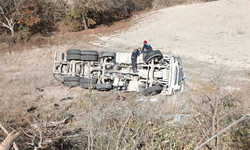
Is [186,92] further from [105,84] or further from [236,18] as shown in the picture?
[236,18]

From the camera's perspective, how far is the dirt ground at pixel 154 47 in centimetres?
816

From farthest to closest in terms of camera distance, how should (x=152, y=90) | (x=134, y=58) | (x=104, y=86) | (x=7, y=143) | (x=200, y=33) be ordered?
(x=200, y=33) < (x=104, y=86) < (x=134, y=58) < (x=152, y=90) < (x=7, y=143)

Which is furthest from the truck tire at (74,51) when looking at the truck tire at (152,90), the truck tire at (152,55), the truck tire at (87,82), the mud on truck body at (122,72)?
the truck tire at (152,90)

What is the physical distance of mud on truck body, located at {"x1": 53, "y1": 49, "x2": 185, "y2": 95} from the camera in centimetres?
725

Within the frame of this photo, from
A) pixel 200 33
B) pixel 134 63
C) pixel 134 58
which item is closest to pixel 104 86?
pixel 134 63

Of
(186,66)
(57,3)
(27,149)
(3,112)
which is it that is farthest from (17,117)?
(57,3)

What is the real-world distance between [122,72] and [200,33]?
10.3 meters

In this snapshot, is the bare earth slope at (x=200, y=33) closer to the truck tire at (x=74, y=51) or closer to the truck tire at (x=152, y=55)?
the truck tire at (x=152, y=55)

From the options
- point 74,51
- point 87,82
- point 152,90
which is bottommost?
point 152,90

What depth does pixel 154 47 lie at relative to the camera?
1424 centimetres

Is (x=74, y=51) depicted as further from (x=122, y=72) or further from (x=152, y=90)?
(x=152, y=90)

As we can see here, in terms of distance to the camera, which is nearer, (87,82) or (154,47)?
(87,82)

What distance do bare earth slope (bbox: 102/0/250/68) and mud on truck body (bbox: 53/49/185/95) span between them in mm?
5345

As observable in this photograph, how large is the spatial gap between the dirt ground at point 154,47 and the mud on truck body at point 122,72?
1.51 feet
